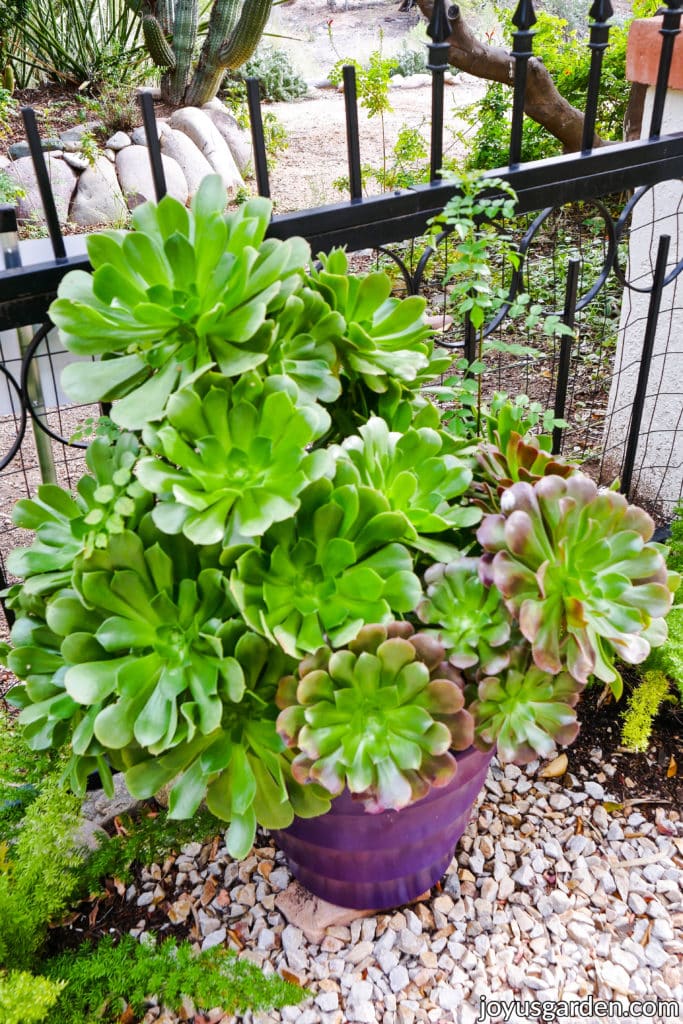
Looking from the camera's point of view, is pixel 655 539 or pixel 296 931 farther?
pixel 655 539

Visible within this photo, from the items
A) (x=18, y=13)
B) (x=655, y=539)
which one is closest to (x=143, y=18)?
(x=18, y=13)

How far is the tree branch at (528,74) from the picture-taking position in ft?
14.0

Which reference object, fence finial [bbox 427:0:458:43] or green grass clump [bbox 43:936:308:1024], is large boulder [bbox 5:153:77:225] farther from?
green grass clump [bbox 43:936:308:1024]

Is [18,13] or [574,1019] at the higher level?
[18,13]

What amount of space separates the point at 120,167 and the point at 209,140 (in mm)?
1039

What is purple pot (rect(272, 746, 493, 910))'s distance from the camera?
4.18ft

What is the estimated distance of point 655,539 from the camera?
228cm

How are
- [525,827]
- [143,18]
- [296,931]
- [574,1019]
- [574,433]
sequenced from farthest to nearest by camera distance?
[143,18]
[574,433]
[525,827]
[296,931]
[574,1019]

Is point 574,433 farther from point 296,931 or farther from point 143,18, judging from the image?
point 143,18

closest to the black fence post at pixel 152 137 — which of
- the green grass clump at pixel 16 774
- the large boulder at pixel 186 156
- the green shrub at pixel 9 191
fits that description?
the green grass clump at pixel 16 774

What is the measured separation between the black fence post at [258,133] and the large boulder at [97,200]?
5.74m

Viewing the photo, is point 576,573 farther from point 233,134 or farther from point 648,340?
point 233,134

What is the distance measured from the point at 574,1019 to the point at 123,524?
1.13m

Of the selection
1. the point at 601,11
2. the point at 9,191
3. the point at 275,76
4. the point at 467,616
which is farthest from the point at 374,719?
the point at 275,76
